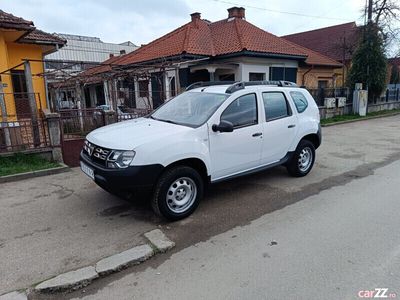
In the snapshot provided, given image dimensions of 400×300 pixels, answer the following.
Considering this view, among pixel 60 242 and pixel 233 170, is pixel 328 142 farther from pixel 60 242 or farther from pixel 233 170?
pixel 60 242

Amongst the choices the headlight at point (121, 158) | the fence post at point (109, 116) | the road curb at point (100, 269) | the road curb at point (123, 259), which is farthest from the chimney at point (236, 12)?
the road curb at point (123, 259)

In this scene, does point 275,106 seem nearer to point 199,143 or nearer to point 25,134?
point 199,143

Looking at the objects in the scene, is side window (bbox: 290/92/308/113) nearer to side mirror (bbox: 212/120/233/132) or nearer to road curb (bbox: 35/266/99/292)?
side mirror (bbox: 212/120/233/132)

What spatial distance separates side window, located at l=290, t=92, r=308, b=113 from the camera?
5.80m

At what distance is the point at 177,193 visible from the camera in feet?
13.7

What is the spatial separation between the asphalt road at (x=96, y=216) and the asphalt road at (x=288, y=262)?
22cm

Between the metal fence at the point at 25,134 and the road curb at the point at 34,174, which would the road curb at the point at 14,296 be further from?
the metal fence at the point at 25,134

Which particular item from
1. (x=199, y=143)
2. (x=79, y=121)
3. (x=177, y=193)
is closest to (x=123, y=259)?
(x=177, y=193)

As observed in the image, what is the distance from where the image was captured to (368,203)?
15.3 feet

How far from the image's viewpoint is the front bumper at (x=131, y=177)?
372 cm

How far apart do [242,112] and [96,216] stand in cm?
274

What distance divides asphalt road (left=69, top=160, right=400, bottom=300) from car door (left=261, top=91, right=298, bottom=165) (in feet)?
3.93

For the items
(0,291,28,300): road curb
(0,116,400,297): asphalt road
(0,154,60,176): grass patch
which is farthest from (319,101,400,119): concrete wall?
→ (0,291,28,300): road curb

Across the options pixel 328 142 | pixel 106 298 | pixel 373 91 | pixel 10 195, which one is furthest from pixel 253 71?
pixel 106 298
